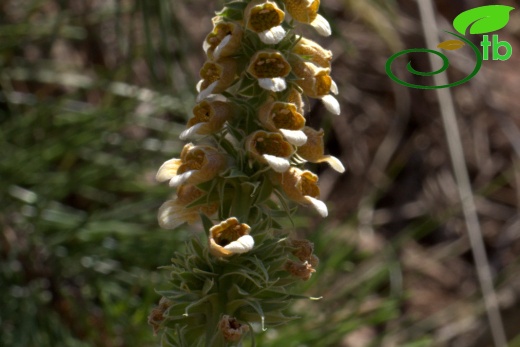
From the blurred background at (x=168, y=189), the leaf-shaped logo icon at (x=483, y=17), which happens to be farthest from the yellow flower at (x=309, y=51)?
the blurred background at (x=168, y=189)

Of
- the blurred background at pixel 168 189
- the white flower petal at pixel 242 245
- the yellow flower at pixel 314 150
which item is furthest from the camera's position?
the blurred background at pixel 168 189

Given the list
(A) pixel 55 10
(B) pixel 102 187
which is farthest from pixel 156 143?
(A) pixel 55 10

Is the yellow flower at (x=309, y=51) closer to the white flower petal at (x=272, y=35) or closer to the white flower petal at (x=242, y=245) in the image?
the white flower petal at (x=272, y=35)

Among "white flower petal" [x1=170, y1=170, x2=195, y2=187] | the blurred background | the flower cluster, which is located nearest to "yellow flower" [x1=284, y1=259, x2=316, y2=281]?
the flower cluster

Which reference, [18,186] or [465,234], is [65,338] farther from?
[465,234]

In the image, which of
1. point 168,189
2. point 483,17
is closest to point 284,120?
point 483,17

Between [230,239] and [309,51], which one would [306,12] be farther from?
[230,239]

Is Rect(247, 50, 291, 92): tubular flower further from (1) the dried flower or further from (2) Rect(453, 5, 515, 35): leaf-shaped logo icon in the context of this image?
(2) Rect(453, 5, 515, 35): leaf-shaped logo icon
